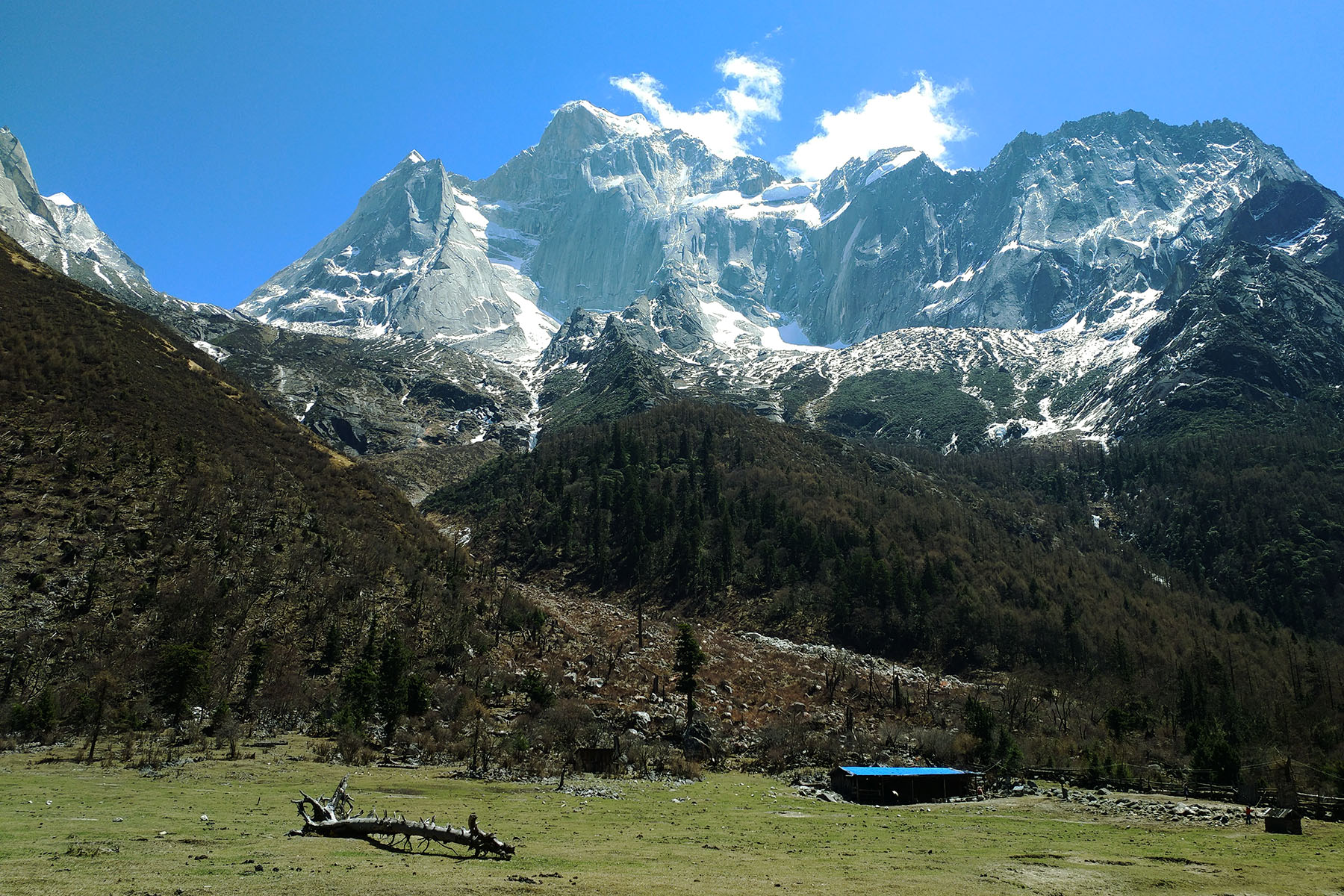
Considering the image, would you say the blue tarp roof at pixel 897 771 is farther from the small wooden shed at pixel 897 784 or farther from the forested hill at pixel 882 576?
the forested hill at pixel 882 576

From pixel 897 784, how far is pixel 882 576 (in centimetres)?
7998

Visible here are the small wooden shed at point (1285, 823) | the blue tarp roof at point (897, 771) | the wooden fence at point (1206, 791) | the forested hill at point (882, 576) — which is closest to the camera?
the small wooden shed at point (1285, 823)

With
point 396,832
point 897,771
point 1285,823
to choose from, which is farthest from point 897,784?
point 396,832

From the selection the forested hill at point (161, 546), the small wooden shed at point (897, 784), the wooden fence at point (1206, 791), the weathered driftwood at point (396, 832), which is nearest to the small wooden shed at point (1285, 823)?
the wooden fence at point (1206, 791)

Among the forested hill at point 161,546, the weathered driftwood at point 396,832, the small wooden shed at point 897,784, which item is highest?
the forested hill at point 161,546

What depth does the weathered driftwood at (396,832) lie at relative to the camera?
21562 mm

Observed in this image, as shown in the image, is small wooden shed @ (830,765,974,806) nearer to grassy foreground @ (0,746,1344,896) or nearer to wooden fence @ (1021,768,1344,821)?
grassy foreground @ (0,746,1344,896)

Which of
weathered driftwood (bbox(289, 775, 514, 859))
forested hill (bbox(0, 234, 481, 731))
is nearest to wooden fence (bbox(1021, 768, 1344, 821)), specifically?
weathered driftwood (bbox(289, 775, 514, 859))

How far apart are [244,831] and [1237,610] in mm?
196815

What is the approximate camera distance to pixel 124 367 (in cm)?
7688

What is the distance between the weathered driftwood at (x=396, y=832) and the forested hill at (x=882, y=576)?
224 feet

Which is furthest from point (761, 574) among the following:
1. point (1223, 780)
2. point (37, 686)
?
point (37, 686)

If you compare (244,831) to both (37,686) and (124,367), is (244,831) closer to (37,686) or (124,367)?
(37,686)

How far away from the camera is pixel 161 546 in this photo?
60.0 metres
